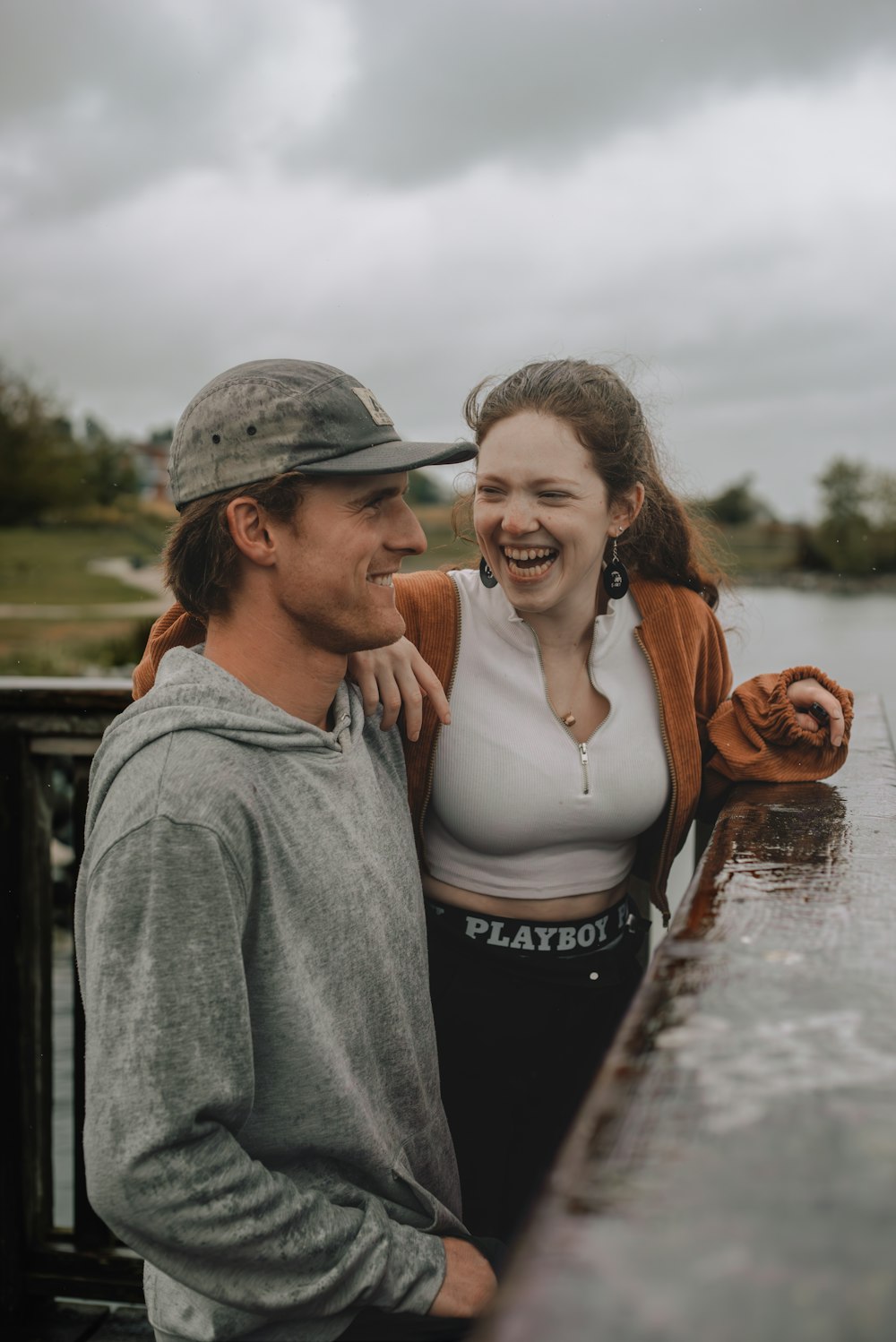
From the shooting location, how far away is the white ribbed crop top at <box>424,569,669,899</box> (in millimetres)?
1837

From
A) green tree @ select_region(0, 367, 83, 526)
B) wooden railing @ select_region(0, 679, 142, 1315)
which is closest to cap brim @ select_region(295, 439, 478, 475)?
wooden railing @ select_region(0, 679, 142, 1315)

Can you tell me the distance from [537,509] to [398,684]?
416 mm

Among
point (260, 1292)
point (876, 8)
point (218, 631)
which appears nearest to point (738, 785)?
point (218, 631)

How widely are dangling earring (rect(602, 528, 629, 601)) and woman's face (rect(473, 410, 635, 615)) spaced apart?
13 cm

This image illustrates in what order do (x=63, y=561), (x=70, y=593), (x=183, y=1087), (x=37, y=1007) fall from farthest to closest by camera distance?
1. (x=63, y=561)
2. (x=70, y=593)
3. (x=37, y=1007)
4. (x=183, y=1087)

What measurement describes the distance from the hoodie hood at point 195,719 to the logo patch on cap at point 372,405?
38 cm

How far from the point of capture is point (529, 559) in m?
1.91

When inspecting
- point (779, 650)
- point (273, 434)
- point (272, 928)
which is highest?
point (273, 434)

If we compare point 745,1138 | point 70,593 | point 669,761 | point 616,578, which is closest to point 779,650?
point 70,593

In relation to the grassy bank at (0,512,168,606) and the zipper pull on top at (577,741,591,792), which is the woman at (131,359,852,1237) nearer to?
the zipper pull on top at (577,741,591,792)

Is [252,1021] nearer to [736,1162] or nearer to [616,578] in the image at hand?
[736,1162]

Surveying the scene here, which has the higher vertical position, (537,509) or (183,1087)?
(537,509)

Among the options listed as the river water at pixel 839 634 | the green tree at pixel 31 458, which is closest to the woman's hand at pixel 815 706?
the river water at pixel 839 634

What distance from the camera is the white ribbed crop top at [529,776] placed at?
6.03ft
